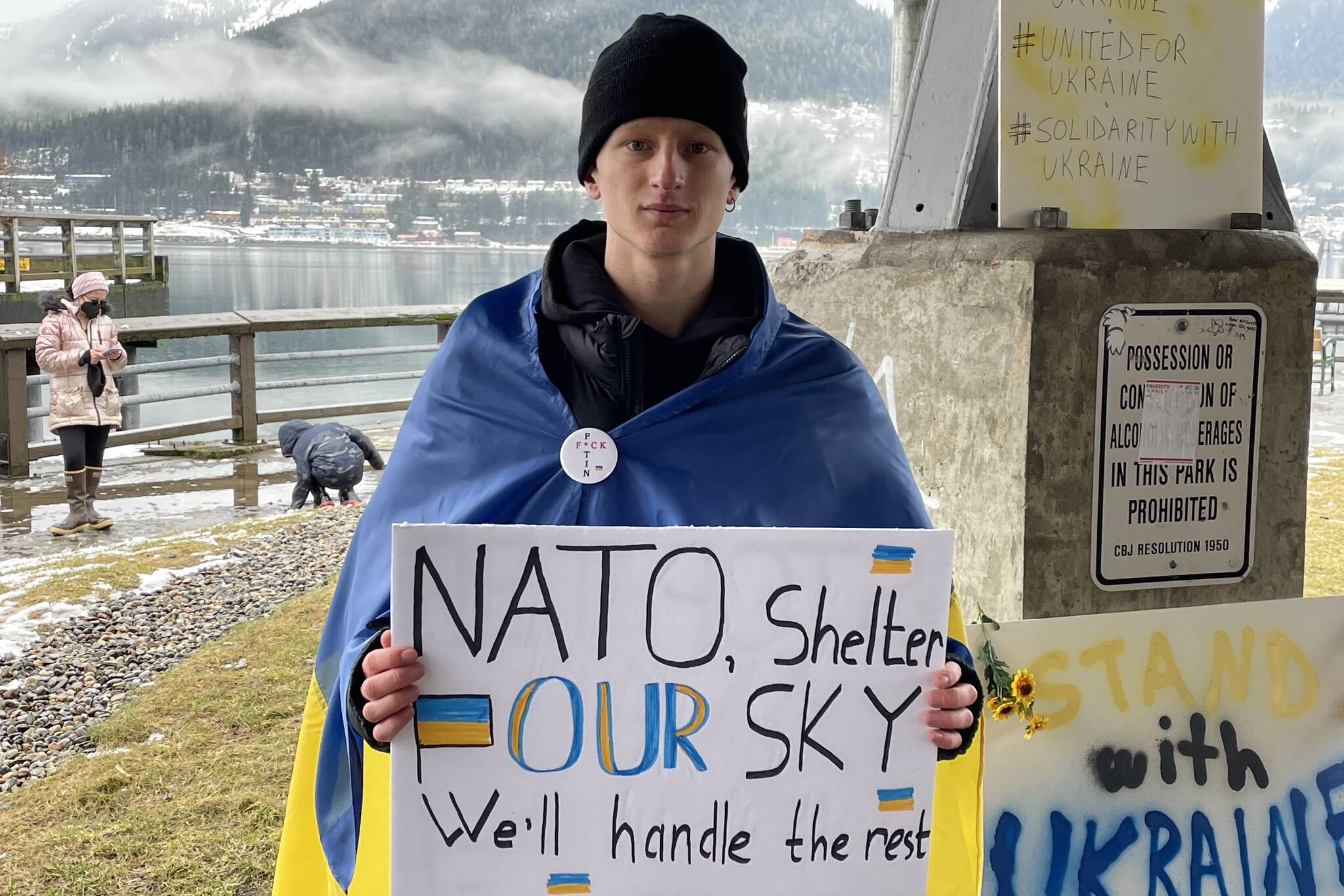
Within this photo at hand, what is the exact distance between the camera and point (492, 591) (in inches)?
67.3

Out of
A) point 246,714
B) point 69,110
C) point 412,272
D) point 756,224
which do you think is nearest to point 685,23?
point 246,714

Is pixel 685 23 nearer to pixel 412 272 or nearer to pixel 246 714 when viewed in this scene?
pixel 246 714

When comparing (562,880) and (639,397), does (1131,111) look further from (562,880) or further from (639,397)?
(562,880)

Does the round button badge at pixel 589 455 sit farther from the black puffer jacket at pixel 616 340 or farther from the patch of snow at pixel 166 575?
the patch of snow at pixel 166 575

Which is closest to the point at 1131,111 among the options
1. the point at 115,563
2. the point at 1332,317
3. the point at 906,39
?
the point at 906,39

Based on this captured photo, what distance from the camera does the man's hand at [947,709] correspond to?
1771 mm

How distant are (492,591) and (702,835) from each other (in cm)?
44

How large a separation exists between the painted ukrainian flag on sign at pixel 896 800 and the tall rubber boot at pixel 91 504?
810 centimetres

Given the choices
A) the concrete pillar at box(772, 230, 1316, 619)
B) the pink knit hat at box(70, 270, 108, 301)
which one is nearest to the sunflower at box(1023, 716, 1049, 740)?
the concrete pillar at box(772, 230, 1316, 619)

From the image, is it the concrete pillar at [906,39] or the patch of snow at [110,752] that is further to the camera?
the patch of snow at [110,752]

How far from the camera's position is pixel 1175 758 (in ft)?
8.49

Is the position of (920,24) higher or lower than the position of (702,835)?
higher

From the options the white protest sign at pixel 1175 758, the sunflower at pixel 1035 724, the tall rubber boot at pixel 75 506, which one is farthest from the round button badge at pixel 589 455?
the tall rubber boot at pixel 75 506

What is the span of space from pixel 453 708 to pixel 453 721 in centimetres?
2
